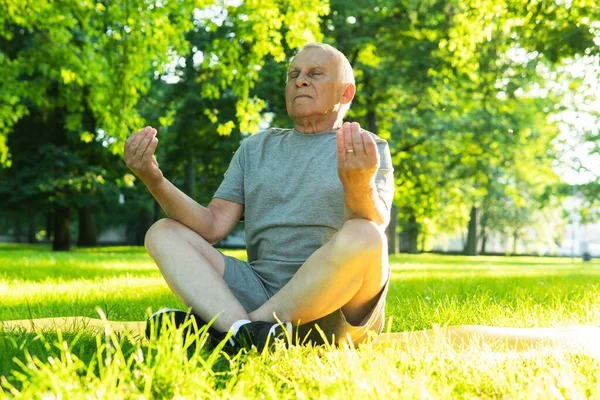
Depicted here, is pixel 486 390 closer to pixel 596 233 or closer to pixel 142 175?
pixel 142 175

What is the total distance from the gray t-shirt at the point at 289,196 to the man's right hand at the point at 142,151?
601 millimetres

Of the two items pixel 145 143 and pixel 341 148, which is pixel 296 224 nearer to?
pixel 341 148

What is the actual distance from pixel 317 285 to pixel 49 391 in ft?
3.83

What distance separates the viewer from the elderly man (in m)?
2.88

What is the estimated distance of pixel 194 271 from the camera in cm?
312

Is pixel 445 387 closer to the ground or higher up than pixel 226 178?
closer to the ground

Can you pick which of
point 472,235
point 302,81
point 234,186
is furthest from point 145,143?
point 472,235

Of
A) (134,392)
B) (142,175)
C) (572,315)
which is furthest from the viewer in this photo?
(572,315)

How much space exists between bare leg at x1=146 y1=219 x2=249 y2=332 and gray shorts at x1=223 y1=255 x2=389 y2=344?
7cm

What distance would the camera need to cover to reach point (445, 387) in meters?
2.21

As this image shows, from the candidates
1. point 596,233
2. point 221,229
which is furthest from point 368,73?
point 596,233

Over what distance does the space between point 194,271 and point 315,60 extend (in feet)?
3.75

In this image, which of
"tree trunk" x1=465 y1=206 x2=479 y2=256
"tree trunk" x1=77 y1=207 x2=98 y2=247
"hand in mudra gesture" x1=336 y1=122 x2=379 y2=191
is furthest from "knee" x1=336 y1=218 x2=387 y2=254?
"tree trunk" x1=465 y1=206 x2=479 y2=256

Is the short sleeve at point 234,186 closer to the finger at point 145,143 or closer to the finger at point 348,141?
the finger at point 145,143
